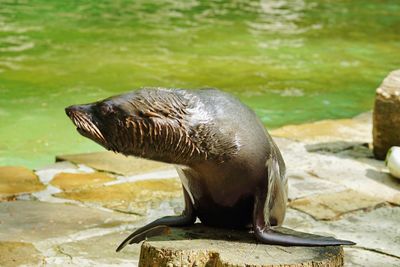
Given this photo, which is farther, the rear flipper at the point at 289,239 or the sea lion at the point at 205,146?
the rear flipper at the point at 289,239

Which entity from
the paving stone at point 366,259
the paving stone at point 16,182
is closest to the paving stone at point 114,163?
the paving stone at point 16,182

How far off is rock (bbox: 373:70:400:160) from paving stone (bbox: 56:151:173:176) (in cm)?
159

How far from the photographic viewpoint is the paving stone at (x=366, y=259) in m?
4.30

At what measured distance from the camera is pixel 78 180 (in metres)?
5.80

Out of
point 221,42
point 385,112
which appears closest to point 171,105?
point 385,112

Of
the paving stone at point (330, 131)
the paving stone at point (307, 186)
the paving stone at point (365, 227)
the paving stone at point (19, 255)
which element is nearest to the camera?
the paving stone at point (19, 255)

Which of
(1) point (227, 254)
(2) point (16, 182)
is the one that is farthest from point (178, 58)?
(1) point (227, 254)

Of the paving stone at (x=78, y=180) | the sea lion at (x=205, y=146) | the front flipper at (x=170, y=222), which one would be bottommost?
the paving stone at (x=78, y=180)

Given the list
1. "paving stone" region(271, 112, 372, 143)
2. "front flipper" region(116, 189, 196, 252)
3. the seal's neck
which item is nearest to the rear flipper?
"front flipper" region(116, 189, 196, 252)

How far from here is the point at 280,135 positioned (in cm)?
702

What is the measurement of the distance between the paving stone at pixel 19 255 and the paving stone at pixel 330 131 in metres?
3.09

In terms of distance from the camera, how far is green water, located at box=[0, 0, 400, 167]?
8.20m

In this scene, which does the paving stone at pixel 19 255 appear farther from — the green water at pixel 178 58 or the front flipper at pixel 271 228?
the green water at pixel 178 58

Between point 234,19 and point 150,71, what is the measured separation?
508cm
